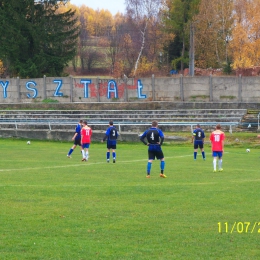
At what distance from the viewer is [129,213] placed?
1214cm

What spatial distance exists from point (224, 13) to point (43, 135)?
38.8m

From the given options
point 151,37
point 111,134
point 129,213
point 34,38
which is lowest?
point 129,213

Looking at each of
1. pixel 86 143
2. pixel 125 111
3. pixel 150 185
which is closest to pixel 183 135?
pixel 125 111

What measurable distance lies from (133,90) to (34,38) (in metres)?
17.8

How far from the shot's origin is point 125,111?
45656 millimetres

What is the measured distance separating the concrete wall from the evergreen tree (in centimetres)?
974

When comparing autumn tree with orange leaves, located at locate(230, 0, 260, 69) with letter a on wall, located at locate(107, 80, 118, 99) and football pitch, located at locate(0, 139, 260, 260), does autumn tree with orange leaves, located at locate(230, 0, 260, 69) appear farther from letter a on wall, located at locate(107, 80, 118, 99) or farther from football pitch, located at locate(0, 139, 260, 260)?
football pitch, located at locate(0, 139, 260, 260)

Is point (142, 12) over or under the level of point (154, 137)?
over

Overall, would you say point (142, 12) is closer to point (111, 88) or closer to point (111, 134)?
point (111, 88)

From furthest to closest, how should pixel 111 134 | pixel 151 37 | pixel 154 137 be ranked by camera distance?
pixel 151 37 < pixel 111 134 < pixel 154 137

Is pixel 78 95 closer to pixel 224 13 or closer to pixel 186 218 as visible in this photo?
pixel 224 13

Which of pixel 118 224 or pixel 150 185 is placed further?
pixel 150 185

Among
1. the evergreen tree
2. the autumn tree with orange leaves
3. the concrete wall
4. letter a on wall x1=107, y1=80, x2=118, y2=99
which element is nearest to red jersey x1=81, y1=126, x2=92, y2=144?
the concrete wall

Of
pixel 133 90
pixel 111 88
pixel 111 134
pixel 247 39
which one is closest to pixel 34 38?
pixel 111 88
